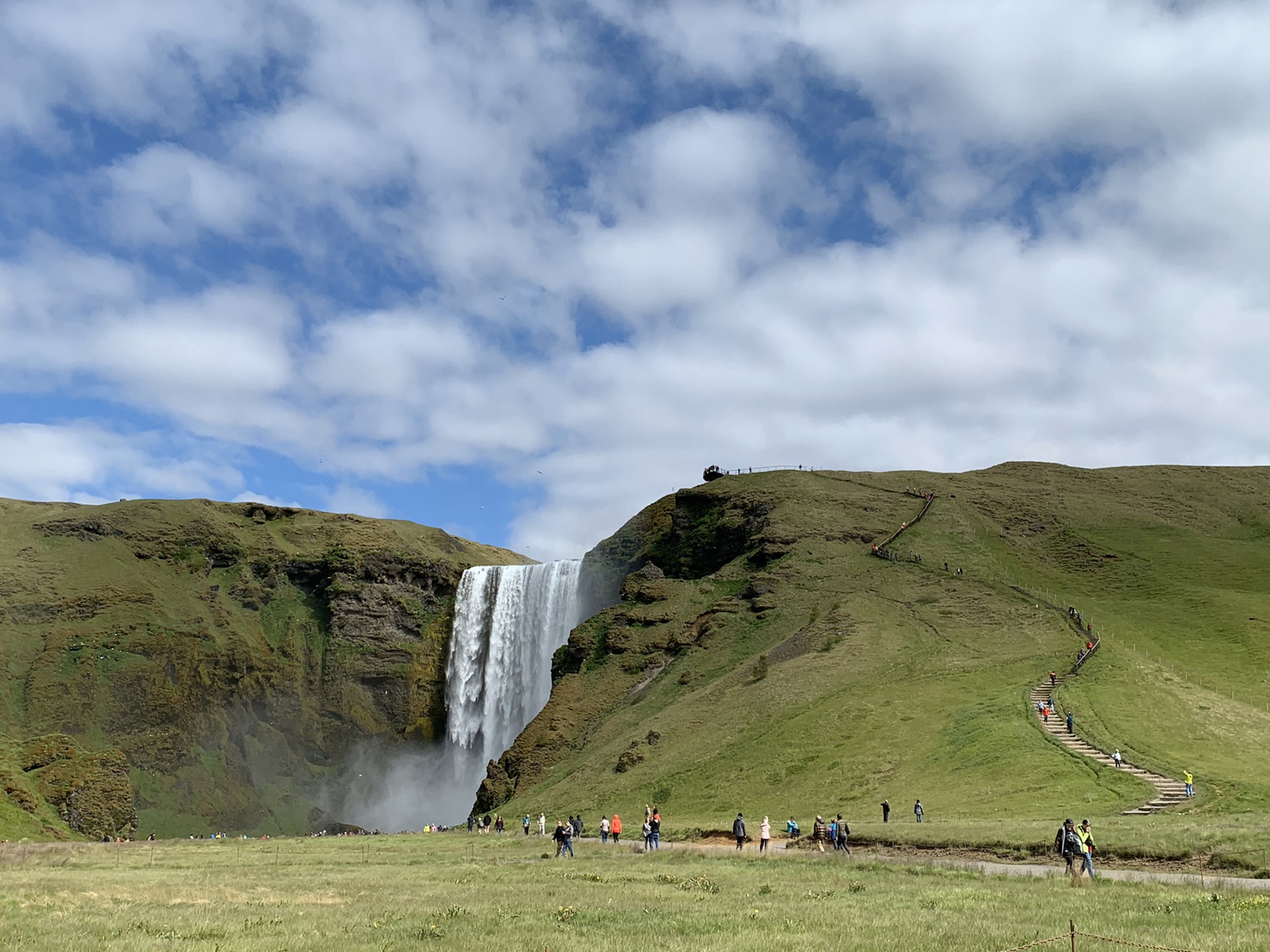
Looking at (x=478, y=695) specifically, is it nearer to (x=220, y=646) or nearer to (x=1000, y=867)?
(x=220, y=646)

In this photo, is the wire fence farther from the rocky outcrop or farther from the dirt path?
the rocky outcrop

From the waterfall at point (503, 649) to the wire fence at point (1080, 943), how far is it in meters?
91.3

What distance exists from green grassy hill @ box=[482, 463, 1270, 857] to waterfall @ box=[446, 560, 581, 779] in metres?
6.86

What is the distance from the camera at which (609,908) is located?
77.6ft

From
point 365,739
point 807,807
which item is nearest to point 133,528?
point 365,739

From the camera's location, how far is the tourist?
25.2m

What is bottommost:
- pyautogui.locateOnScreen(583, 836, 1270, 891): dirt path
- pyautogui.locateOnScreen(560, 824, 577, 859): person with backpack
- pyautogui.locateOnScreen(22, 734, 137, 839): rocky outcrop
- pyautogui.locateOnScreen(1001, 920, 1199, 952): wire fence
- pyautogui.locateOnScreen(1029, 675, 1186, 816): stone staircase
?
pyautogui.locateOnScreen(22, 734, 137, 839): rocky outcrop

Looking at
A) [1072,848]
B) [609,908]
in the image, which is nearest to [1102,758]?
[1072,848]

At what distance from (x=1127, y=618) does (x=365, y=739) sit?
84975mm

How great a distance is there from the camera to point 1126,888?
23484 millimetres

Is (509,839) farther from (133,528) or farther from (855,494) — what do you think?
(133,528)

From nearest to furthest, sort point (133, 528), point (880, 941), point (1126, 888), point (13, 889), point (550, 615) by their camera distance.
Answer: point (880, 941)
point (1126, 888)
point (13, 889)
point (550, 615)
point (133, 528)

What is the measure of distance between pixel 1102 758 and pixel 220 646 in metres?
102

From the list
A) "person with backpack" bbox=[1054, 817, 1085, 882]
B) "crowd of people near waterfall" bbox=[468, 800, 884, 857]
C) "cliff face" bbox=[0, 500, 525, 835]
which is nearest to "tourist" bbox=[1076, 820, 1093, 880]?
"person with backpack" bbox=[1054, 817, 1085, 882]
